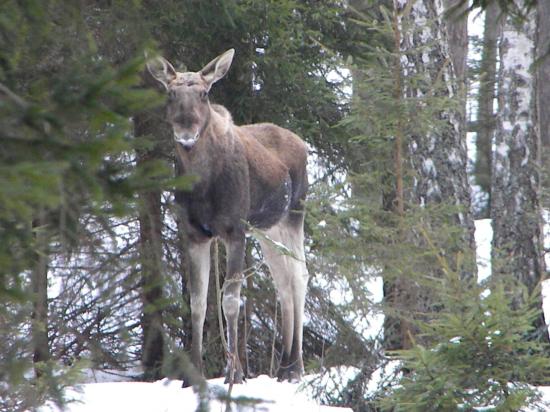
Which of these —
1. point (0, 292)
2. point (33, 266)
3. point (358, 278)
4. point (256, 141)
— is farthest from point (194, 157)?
point (0, 292)

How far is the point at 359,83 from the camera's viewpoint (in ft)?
28.5

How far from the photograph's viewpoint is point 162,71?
9.45 m

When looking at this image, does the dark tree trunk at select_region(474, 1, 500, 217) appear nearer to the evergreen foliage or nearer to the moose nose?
the moose nose

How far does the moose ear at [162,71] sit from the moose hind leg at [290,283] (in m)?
2.31

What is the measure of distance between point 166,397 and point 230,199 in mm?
2017

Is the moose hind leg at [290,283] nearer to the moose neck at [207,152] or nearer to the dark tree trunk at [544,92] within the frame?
the moose neck at [207,152]

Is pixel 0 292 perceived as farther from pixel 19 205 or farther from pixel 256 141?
pixel 256 141

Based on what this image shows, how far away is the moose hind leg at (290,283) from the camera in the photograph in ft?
36.5

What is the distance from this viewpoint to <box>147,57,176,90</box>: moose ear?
9.35m

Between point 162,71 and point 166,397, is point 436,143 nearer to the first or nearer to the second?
point 162,71

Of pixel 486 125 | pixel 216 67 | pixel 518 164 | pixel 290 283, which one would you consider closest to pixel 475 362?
pixel 216 67

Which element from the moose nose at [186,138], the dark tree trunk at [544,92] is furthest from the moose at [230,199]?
the dark tree trunk at [544,92]

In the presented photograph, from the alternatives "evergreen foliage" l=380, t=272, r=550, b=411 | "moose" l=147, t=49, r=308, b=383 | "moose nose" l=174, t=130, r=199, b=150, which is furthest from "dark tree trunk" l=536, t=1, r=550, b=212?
"evergreen foliage" l=380, t=272, r=550, b=411

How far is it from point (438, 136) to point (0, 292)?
7.98m
